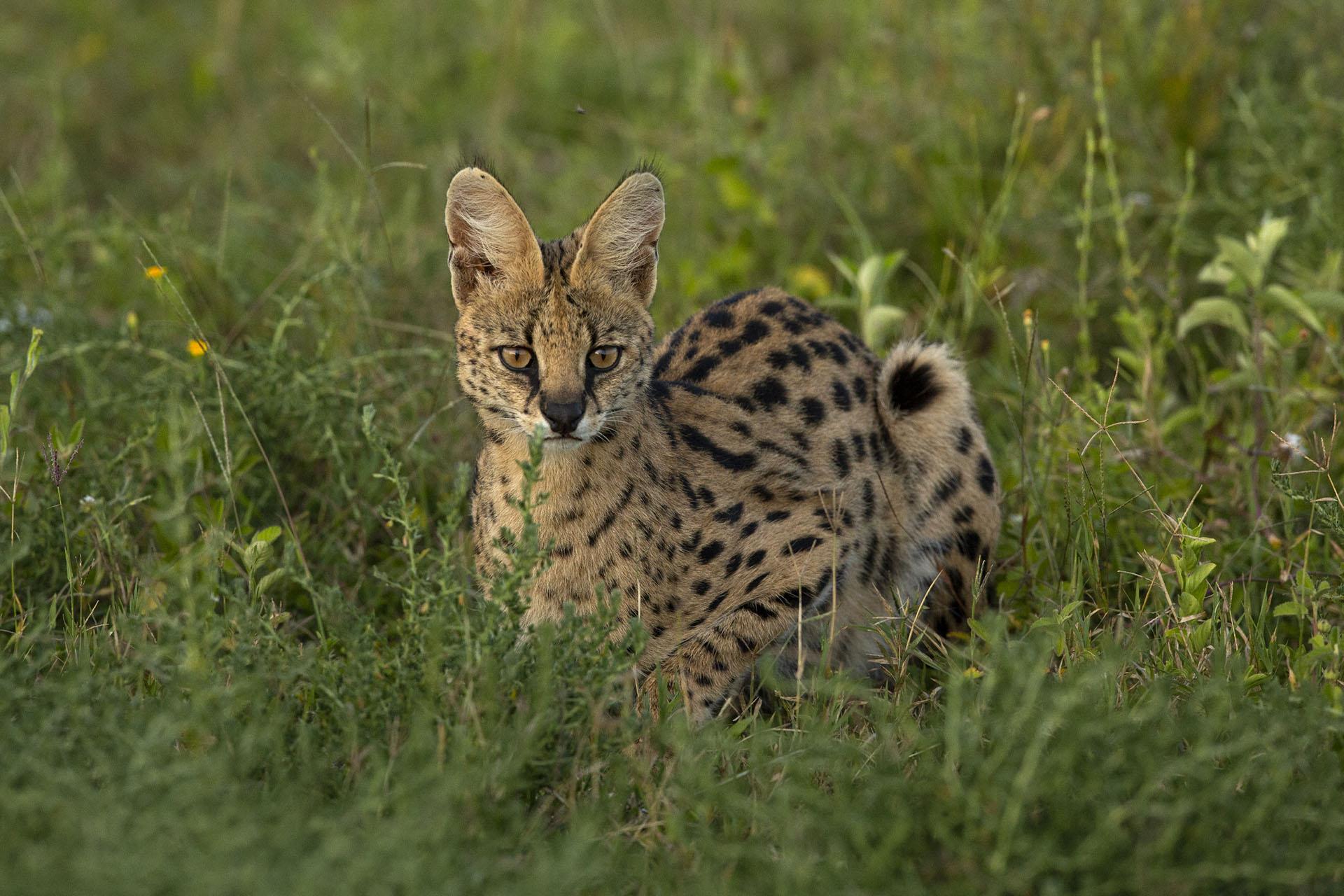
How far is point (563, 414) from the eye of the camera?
345 cm

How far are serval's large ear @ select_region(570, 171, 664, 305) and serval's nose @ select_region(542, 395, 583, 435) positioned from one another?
407 millimetres

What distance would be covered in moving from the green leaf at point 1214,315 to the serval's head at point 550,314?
1847mm

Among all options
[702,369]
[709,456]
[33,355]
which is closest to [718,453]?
[709,456]

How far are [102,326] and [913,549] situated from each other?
117 inches

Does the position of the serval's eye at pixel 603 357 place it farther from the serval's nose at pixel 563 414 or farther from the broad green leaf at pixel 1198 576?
the broad green leaf at pixel 1198 576

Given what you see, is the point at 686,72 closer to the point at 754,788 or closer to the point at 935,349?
the point at 935,349

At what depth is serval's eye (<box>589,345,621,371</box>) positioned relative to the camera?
3.65m

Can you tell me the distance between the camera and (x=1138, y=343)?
4.83m

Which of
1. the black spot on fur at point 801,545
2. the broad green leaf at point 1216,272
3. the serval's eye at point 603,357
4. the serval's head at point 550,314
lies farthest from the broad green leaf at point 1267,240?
the serval's eye at point 603,357

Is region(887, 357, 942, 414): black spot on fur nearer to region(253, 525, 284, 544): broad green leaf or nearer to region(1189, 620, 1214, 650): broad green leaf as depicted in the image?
region(1189, 620, 1214, 650): broad green leaf

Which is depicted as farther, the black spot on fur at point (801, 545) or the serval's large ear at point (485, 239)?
the black spot on fur at point (801, 545)

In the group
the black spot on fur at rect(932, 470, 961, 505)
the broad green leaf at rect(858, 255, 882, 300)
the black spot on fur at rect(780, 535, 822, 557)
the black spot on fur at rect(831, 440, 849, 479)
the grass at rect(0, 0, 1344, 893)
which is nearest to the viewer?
the grass at rect(0, 0, 1344, 893)

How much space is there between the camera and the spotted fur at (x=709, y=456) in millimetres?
3662

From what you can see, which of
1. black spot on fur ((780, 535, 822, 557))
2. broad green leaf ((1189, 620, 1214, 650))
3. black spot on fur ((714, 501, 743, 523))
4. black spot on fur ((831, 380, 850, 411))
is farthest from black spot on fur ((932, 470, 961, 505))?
broad green leaf ((1189, 620, 1214, 650))
